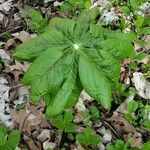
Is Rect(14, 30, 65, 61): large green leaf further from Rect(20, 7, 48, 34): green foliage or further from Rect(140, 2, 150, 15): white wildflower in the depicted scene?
Rect(140, 2, 150, 15): white wildflower

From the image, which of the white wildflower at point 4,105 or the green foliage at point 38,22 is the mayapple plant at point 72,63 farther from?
the green foliage at point 38,22

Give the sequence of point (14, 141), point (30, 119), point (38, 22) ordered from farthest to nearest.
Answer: point (38, 22)
point (30, 119)
point (14, 141)

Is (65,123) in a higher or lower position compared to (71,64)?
lower

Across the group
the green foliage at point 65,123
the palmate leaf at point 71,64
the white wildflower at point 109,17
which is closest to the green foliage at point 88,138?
the green foliage at point 65,123

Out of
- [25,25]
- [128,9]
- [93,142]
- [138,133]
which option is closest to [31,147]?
[93,142]

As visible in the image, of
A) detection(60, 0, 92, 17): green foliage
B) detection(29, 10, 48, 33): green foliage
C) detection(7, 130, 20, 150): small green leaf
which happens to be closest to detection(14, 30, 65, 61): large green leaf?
detection(7, 130, 20, 150): small green leaf

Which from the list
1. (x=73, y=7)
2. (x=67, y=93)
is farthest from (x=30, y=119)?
(x=73, y=7)

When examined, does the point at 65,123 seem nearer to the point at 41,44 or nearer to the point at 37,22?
the point at 41,44
